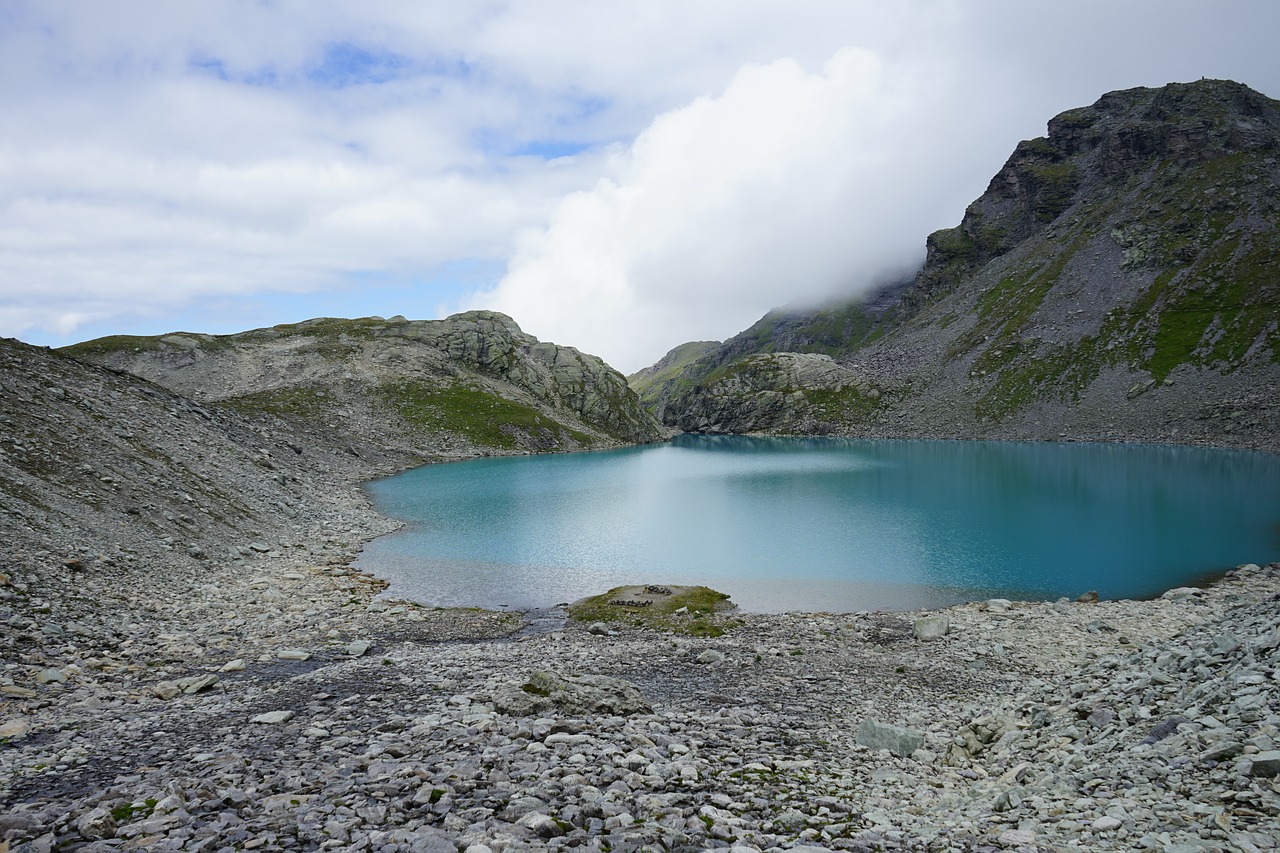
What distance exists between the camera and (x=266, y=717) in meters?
15.5

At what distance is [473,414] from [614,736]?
136 metres

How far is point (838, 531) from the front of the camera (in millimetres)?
56656

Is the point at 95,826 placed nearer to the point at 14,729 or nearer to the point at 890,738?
the point at 14,729

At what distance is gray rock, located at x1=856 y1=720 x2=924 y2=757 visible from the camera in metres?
15.9

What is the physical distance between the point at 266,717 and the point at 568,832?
9.85 meters

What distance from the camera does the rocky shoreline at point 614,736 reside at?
9.59 m

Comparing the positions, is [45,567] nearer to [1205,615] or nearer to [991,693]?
[991,693]

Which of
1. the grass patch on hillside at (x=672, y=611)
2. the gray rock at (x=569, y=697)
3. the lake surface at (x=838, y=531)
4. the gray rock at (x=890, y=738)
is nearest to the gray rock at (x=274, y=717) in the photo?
the gray rock at (x=569, y=697)

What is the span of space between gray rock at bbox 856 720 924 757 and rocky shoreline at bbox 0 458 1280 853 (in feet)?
0.22

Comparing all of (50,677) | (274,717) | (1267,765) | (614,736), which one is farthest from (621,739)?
(50,677)

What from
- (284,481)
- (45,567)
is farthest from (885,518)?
(45,567)

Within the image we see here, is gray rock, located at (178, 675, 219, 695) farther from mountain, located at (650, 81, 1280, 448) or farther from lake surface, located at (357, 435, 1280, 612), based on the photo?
mountain, located at (650, 81, 1280, 448)

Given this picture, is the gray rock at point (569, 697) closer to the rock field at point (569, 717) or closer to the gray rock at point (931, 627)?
the rock field at point (569, 717)

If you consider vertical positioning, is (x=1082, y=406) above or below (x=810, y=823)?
above
